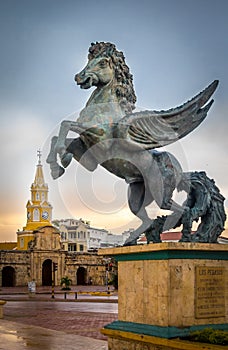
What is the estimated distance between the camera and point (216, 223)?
23.6 feet

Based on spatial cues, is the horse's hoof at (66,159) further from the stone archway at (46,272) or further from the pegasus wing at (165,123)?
the stone archway at (46,272)

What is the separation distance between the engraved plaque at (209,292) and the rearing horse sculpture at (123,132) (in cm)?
92

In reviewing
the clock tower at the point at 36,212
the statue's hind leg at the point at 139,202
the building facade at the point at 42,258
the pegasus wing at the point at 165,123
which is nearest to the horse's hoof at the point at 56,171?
the pegasus wing at the point at 165,123

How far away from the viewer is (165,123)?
23.0 ft

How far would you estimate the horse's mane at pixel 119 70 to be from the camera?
273 inches

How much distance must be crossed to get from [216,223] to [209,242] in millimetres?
342

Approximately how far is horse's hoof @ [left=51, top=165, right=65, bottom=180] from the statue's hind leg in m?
1.06

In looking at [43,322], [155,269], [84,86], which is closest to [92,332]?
[43,322]

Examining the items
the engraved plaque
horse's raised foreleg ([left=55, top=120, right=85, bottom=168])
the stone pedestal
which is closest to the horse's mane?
horse's raised foreleg ([left=55, top=120, right=85, bottom=168])

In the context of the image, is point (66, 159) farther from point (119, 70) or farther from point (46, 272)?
point (46, 272)

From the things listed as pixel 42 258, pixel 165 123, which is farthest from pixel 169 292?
pixel 42 258

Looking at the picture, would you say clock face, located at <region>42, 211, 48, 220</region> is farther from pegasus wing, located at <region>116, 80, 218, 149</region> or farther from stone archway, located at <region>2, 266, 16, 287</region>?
pegasus wing, located at <region>116, 80, 218, 149</region>

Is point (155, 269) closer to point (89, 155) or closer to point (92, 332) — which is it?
point (89, 155)

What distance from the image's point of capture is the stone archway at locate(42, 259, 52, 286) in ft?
190
